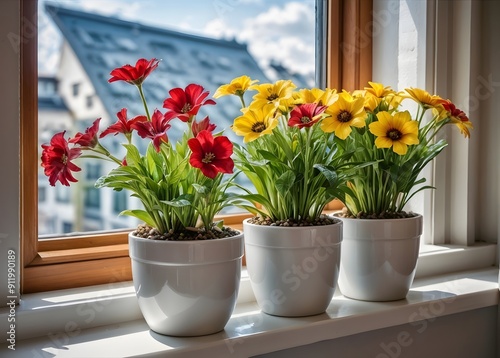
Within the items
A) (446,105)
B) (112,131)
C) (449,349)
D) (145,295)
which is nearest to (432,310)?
(449,349)

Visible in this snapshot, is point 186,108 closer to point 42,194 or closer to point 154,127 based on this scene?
point 154,127

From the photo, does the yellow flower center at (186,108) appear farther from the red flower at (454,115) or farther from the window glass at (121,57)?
the red flower at (454,115)

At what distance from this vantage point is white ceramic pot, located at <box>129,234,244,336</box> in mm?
908

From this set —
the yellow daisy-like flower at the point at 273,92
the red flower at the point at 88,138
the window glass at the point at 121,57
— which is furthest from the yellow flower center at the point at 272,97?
the red flower at the point at 88,138

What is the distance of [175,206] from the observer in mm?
908

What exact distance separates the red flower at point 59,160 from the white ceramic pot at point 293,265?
333 mm

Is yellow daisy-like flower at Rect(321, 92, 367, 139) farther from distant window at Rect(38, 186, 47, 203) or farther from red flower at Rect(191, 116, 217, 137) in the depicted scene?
distant window at Rect(38, 186, 47, 203)

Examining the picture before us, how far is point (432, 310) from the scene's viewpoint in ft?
3.90

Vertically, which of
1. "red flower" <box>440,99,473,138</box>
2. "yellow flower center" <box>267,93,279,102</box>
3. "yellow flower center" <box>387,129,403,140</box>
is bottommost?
"yellow flower center" <box>387,129,403,140</box>

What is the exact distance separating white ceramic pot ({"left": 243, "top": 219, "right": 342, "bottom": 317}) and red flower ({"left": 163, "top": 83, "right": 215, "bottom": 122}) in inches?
9.5

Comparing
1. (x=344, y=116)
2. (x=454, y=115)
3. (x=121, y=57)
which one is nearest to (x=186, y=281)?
(x=344, y=116)

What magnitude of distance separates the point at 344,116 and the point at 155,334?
19.3 inches

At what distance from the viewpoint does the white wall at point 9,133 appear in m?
0.92
